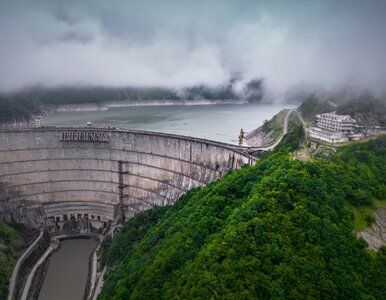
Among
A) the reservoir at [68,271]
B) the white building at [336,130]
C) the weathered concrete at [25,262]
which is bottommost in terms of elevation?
the reservoir at [68,271]

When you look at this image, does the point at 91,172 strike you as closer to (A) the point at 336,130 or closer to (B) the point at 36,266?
(B) the point at 36,266

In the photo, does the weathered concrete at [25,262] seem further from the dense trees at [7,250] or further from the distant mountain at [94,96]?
the distant mountain at [94,96]

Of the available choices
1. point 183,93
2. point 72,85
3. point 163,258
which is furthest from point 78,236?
point 183,93

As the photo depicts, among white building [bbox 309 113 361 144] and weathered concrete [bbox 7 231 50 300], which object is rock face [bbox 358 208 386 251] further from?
weathered concrete [bbox 7 231 50 300]

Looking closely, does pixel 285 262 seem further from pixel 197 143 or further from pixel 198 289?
pixel 197 143

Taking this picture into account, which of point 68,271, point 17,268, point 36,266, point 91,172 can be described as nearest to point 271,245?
point 68,271

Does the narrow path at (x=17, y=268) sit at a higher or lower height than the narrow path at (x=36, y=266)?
higher

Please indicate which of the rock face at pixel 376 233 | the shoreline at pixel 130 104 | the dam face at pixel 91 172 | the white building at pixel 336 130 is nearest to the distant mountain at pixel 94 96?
the shoreline at pixel 130 104
